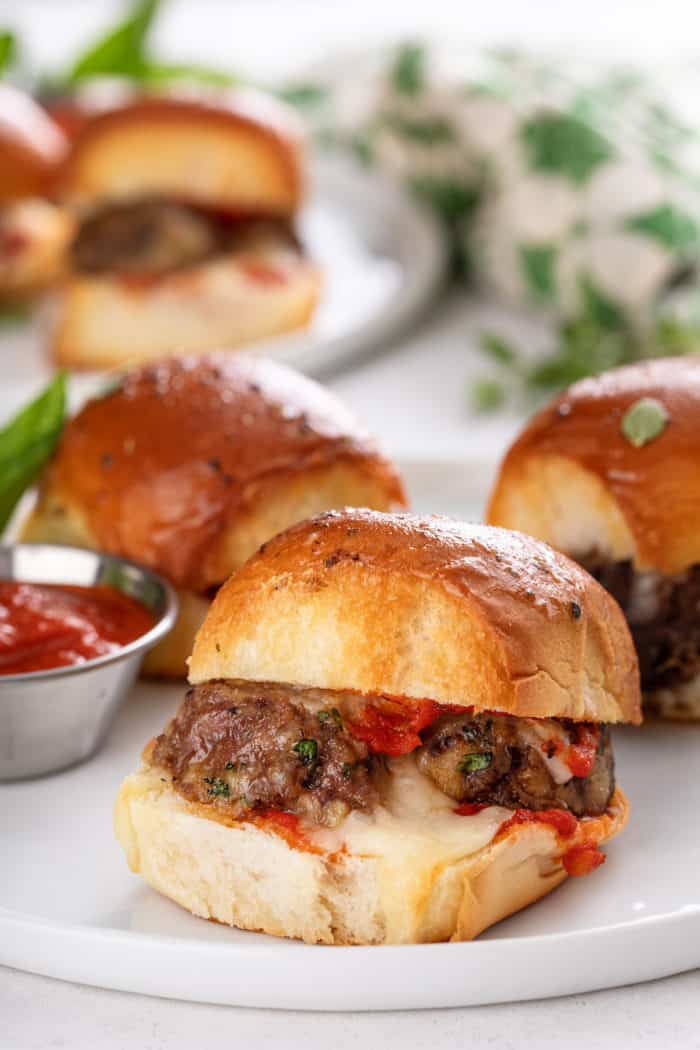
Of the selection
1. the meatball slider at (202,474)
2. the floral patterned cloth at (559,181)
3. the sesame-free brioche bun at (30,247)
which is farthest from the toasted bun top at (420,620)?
the sesame-free brioche bun at (30,247)

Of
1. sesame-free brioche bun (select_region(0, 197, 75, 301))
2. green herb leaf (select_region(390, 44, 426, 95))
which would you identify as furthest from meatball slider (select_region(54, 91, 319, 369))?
green herb leaf (select_region(390, 44, 426, 95))

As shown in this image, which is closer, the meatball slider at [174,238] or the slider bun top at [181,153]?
the meatball slider at [174,238]

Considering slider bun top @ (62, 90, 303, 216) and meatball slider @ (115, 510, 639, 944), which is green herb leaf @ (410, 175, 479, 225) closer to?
slider bun top @ (62, 90, 303, 216)

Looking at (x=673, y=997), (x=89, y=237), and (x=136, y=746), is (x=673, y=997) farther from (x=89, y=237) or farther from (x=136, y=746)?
(x=89, y=237)

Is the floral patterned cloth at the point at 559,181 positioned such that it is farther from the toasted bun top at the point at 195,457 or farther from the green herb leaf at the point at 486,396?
the toasted bun top at the point at 195,457

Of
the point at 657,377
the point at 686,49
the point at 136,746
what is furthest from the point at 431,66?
the point at 136,746
